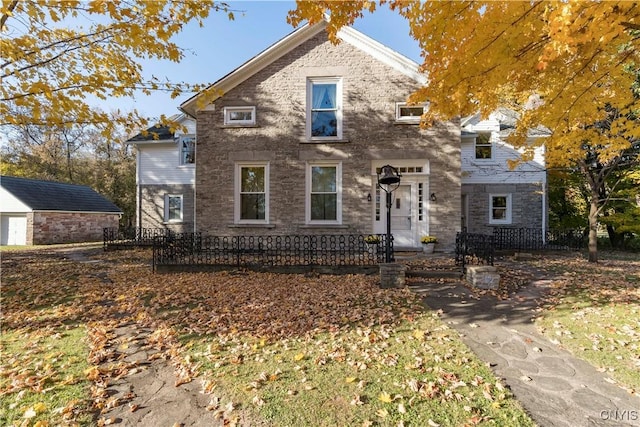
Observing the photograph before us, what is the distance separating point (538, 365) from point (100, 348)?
223 inches

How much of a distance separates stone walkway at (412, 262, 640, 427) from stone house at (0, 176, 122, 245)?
2477 cm

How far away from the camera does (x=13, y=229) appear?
66.1ft

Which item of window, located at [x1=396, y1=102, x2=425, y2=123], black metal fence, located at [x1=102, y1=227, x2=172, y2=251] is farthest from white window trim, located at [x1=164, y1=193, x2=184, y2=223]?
window, located at [x1=396, y1=102, x2=425, y2=123]

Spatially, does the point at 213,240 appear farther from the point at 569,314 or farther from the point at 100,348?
the point at 569,314

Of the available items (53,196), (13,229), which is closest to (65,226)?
(53,196)

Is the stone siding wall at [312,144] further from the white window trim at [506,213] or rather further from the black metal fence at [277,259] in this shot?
the white window trim at [506,213]

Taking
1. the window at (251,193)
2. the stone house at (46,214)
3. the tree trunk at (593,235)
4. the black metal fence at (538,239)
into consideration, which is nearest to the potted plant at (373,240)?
the window at (251,193)

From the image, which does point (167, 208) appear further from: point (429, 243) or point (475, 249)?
point (475, 249)

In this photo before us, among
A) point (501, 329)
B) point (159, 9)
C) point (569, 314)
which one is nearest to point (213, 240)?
point (159, 9)

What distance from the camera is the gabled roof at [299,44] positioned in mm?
10836

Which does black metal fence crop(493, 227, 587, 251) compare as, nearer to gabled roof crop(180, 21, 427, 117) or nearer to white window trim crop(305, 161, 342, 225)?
white window trim crop(305, 161, 342, 225)

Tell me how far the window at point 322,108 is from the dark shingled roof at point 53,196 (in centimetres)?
1990

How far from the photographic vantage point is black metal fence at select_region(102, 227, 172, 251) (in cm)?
1592

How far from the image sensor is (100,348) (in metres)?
4.22
